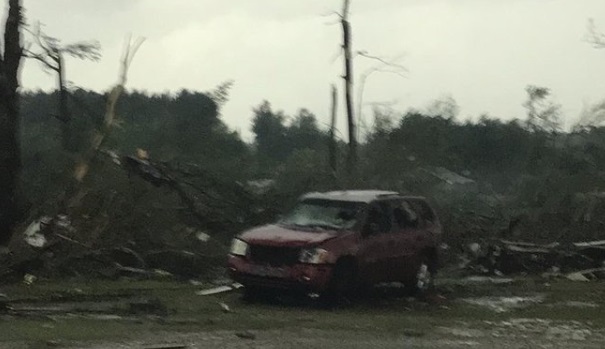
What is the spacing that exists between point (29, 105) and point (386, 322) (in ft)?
88.4

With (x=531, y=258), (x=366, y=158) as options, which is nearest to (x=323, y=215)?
(x=531, y=258)

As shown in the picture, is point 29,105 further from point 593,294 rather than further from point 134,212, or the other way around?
point 593,294

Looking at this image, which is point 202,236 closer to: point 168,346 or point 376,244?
point 376,244

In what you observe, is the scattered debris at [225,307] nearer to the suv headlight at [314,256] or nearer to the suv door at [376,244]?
the suv headlight at [314,256]

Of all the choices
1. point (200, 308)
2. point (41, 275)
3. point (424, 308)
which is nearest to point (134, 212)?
point (41, 275)

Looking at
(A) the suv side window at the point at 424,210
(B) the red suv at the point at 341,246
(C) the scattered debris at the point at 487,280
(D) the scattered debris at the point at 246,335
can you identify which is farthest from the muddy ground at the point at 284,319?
(C) the scattered debris at the point at 487,280

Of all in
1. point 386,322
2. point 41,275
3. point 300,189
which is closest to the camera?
point 386,322

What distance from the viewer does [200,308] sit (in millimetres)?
13789

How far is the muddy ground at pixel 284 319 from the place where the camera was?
10734mm

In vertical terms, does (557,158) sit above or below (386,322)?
above

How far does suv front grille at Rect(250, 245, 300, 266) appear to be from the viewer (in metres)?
14.0

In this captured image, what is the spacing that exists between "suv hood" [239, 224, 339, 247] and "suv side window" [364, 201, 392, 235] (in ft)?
2.70

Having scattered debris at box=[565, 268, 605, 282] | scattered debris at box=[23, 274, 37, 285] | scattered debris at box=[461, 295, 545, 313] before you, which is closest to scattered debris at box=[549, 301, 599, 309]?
scattered debris at box=[461, 295, 545, 313]

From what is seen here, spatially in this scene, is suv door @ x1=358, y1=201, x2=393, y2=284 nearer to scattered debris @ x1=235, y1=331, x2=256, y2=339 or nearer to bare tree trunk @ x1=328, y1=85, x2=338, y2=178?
scattered debris @ x1=235, y1=331, x2=256, y2=339
